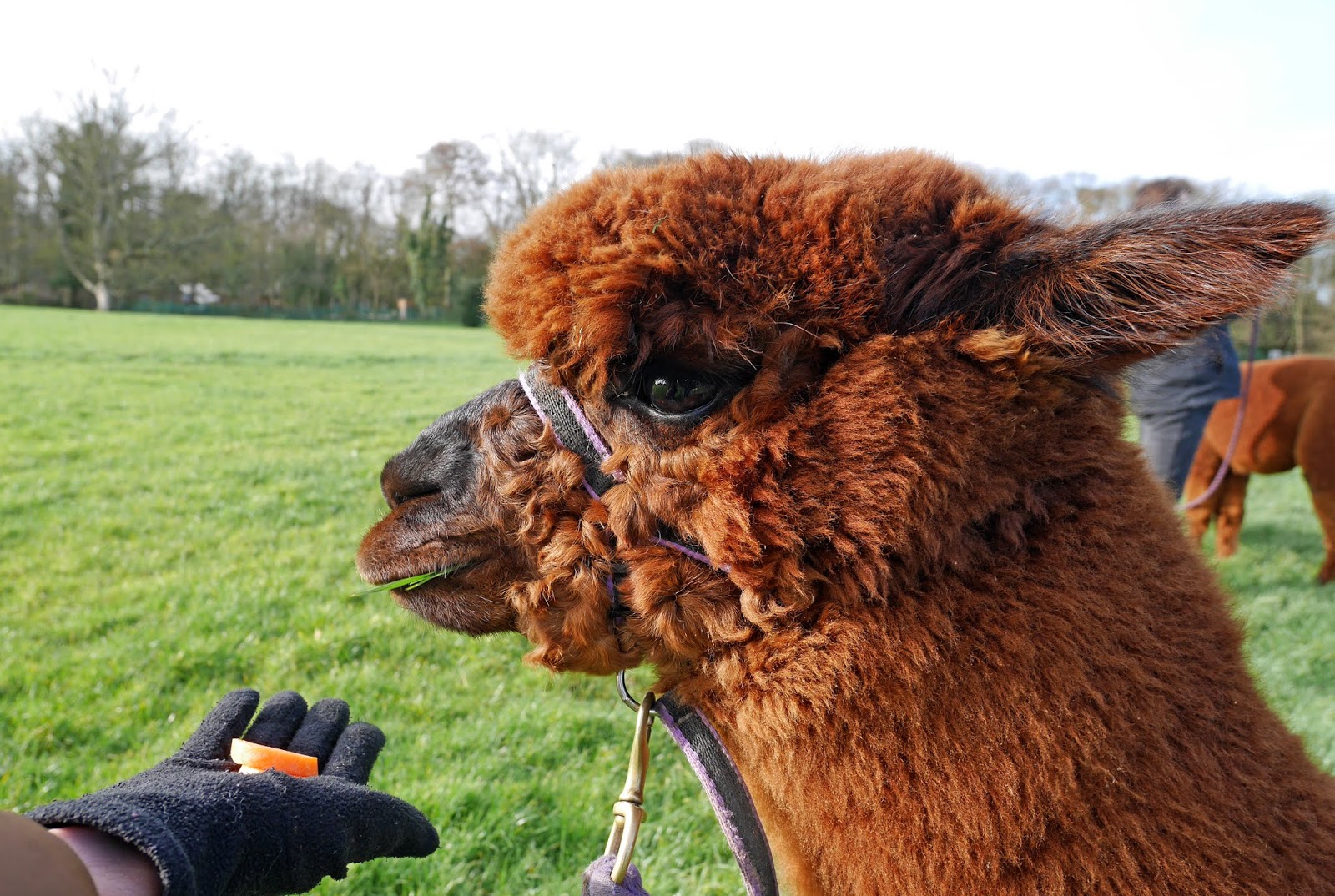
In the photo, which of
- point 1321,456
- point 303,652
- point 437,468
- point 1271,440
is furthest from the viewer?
point 1271,440

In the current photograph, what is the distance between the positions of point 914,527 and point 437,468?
106 centimetres

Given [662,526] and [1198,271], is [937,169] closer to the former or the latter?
[1198,271]

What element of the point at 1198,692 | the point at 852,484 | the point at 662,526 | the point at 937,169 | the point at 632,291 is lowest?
the point at 1198,692

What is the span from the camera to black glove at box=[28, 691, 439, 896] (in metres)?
1.08

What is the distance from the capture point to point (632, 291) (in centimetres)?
146

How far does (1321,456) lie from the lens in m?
7.18

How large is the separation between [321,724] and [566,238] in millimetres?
1293

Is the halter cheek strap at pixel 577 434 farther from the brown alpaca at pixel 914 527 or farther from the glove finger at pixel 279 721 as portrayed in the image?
the glove finger at pixel 279 721

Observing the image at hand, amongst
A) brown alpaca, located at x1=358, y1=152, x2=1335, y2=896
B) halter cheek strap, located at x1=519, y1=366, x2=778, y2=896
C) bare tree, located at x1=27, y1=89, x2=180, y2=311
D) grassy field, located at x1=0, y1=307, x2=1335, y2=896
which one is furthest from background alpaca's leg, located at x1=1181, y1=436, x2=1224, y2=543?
bare tree, located at x1=27, y1=89, x2=180, y2=311

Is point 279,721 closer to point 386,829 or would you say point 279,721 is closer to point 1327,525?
point 386,829

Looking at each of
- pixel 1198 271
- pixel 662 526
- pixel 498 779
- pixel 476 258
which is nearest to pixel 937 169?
pixel 1198 271

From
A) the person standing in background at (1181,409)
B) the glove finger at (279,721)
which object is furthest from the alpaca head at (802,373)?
the person standing in background at (1181,409)

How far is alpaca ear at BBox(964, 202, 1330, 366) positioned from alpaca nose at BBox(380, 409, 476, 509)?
43.2 inches

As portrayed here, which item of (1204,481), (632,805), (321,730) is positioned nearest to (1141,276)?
(632,805)
